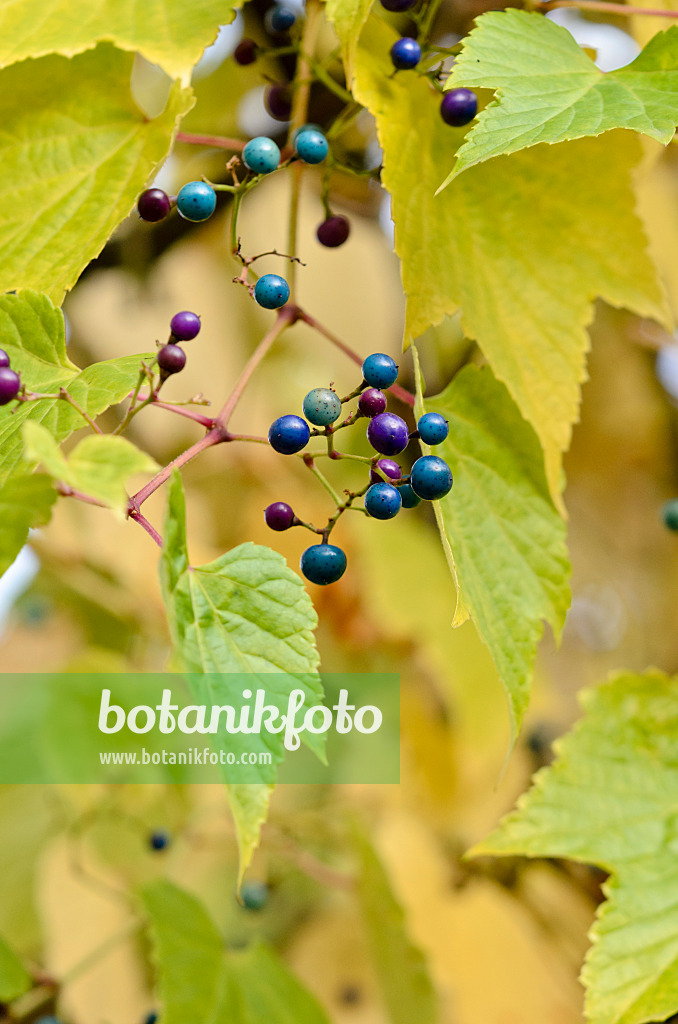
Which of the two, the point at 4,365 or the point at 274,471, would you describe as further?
the point at 274,471

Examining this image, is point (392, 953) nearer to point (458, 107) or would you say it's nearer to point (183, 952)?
point (183, 952)

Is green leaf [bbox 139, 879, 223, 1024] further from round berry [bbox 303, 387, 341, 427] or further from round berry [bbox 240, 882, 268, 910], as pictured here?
round berry [bbox 303, 387, 341, 427]

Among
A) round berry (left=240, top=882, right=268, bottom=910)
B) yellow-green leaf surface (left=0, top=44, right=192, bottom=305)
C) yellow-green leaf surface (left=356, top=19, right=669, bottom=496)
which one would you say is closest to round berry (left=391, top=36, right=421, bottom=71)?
yellow-green leaf surface (left=356, top=19, right=669, bottom=496)

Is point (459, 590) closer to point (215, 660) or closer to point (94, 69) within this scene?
point (215, 660)

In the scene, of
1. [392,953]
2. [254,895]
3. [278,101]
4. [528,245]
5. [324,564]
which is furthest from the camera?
[254,895]

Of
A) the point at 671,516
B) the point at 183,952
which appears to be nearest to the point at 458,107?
the point at 671,516

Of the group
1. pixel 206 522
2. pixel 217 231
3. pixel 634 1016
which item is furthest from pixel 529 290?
pixel 206 522
